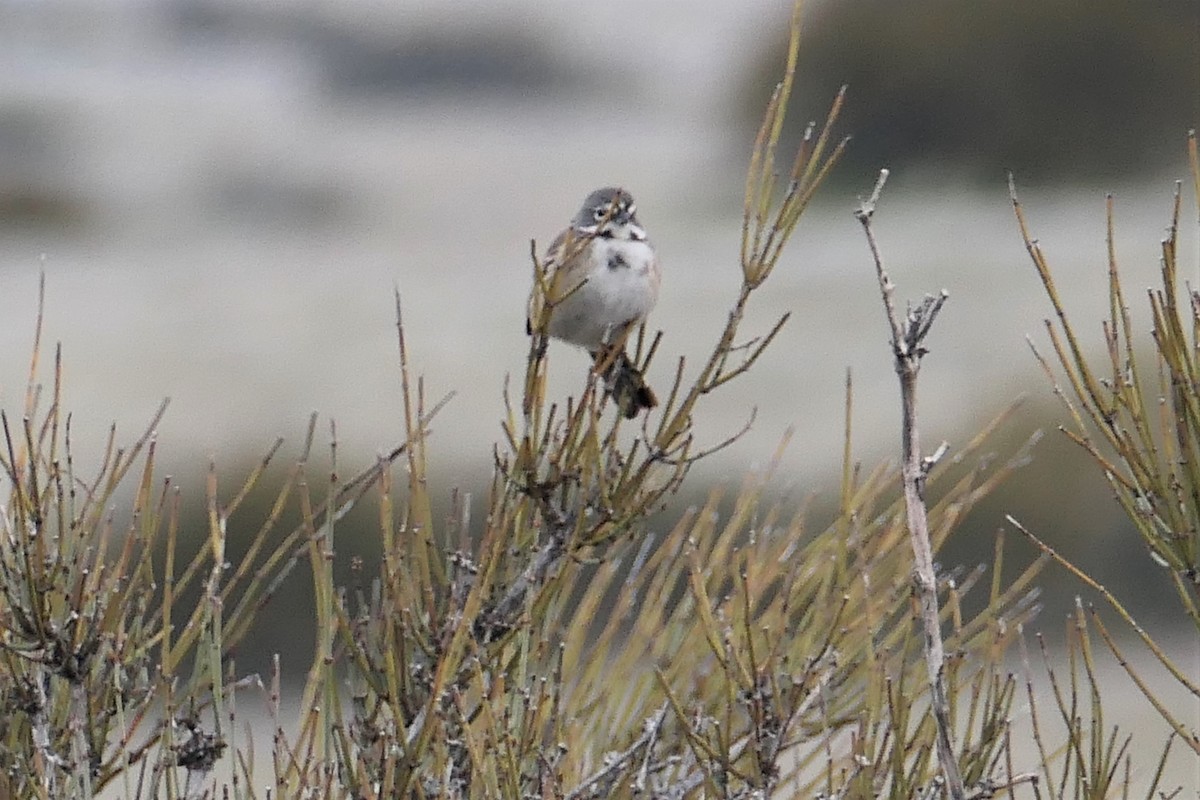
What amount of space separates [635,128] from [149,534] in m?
24.5

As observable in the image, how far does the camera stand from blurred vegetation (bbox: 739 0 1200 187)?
2044 cm

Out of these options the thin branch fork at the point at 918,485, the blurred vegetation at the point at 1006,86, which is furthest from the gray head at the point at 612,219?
the blurred vegetation at the point at 1006,86

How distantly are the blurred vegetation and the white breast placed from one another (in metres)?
17.4

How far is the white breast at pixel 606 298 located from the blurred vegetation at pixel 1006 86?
57.2ft

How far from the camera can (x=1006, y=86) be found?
68.9ft

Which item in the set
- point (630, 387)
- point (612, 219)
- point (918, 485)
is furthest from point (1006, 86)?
point (918, 485)

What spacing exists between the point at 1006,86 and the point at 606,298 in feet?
62.6

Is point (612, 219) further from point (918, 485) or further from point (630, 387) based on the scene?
point (918, 485)

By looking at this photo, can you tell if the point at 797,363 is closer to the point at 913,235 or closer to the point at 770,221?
the point at 913,235

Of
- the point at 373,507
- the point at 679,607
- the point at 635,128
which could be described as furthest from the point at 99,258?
the point at 679,607

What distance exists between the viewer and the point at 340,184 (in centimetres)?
2709

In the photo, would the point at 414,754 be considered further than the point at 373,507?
No

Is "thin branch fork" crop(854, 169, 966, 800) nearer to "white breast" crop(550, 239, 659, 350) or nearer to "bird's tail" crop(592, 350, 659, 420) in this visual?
"bird's tail" crop(592, 350, 659, 420)

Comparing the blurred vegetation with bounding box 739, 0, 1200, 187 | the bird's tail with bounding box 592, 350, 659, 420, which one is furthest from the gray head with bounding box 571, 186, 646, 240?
the blurred vegetation with bounding box 739, 0, 1200, 187
